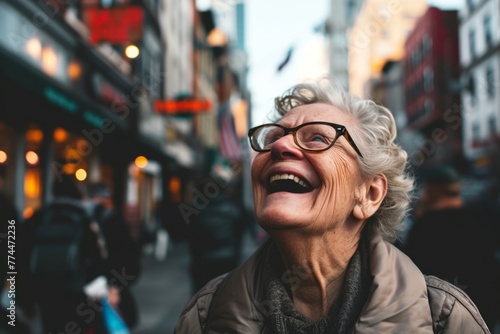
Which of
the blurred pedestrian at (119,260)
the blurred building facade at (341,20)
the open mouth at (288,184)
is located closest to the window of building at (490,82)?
the blurred pedestrian at (119,260)

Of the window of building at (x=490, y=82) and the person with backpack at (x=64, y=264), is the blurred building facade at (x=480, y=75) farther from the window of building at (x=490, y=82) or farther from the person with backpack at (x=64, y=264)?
the person with backpack at (x=64, y=264)

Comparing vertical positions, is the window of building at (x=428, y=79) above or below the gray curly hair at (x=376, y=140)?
above

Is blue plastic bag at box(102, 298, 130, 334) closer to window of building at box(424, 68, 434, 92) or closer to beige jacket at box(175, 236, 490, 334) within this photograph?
beige jacket at box(175, 236, 490, 334)

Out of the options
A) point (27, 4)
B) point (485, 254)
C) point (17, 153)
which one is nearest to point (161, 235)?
point (17, 153)

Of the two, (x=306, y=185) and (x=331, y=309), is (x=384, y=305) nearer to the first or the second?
(x=331, y=309)

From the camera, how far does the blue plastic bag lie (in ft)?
13.4

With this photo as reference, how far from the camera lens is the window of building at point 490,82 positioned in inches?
1325

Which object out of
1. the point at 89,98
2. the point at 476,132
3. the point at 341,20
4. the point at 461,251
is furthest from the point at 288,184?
the point at 341,20

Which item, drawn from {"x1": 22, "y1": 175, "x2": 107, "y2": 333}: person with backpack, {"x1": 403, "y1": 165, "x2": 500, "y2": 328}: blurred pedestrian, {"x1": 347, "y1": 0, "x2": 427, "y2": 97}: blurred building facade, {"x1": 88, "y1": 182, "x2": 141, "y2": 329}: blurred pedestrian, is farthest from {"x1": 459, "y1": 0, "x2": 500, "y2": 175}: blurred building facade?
{"x1": 22, "y1": 175, "x2": 107, "y2": 333}: person with backpack

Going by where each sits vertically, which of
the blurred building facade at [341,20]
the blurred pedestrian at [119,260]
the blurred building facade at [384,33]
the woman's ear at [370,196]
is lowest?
the blurred pedestrian at [119,260]

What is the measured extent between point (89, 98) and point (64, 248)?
9997 mm

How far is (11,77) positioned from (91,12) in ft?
18.7

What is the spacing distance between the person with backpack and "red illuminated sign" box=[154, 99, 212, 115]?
14.1 m

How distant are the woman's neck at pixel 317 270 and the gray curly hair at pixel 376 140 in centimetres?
18
